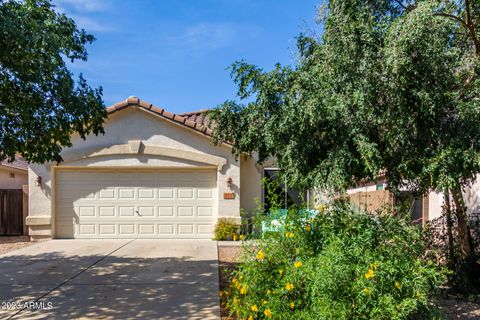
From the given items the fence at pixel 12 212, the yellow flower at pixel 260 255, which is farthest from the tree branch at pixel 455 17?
the fence at pixel 12 212

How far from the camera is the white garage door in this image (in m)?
14.4

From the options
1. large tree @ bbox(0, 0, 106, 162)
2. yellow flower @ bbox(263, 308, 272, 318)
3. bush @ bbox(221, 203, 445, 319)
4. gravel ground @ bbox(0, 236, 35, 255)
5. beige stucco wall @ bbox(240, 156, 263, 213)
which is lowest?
gravel ground @ bbox(0, 236, 35, 255)

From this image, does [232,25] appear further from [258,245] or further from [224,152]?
[258,245]

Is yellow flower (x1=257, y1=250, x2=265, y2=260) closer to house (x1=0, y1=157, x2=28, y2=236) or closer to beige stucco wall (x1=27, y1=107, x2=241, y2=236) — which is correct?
beige stucco wall (x1=27, y1=107, x2=241, y2=236)

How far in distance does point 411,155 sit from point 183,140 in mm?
9891

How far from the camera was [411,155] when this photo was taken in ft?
18.3

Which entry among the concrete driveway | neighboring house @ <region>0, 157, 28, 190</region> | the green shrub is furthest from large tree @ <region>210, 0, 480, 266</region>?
neighboring house @ <region>0, 157, 28, 190</region>

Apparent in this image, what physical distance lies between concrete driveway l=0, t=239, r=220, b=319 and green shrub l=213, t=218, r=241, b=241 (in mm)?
1316

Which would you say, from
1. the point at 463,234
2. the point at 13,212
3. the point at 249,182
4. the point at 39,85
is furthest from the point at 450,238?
the point at 13,212

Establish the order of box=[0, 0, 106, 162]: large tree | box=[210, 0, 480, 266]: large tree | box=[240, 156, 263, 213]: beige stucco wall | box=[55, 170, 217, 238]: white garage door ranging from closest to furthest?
box=[210, 0, 480, 266]: large tree → box=[0, 0, 106, 162]: large tree → box=[55, 170, 217, 238]: white garage door → box=[240, 156, 263, 213]: beige stucco wall

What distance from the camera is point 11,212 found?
16312 mm

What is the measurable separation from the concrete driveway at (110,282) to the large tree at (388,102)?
285 cm

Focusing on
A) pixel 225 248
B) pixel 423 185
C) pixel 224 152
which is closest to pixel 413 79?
pixel 423 185

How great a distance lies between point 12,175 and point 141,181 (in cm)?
1245
